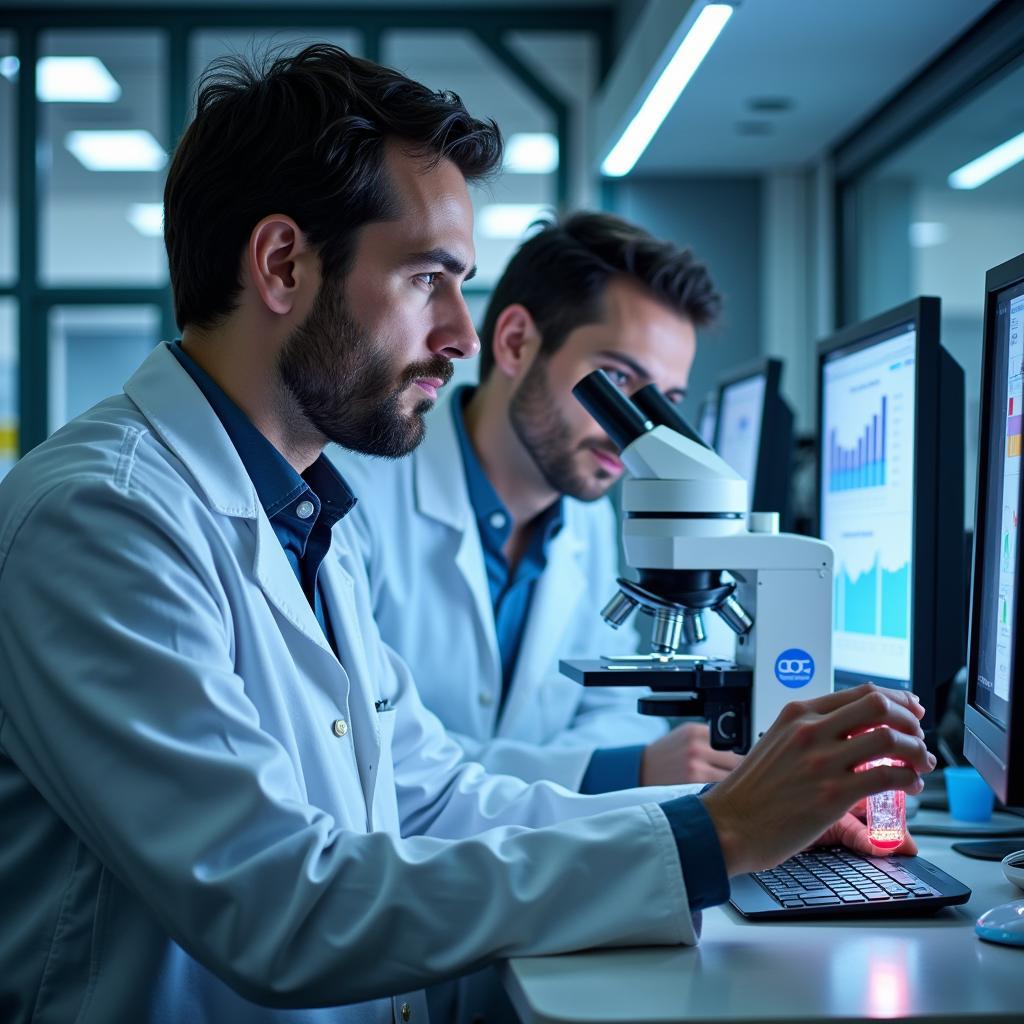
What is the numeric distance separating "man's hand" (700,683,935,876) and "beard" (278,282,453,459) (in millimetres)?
611

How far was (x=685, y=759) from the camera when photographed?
62.4 inches

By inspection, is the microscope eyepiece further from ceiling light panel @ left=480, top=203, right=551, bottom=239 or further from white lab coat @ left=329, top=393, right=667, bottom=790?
ceiling light panel @ left=480, top=203, right=551, bottom=239

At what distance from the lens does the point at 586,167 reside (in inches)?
168

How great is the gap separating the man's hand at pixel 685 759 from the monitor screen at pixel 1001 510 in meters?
0.41

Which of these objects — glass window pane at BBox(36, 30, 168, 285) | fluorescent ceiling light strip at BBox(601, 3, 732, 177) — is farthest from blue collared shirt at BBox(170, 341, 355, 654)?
glass window pane at BBox(36, 30, 168, 285)

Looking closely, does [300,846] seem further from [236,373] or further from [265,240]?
[265,240]

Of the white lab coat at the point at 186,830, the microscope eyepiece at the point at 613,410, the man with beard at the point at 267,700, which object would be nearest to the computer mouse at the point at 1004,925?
the man with beard at the point at 267,700

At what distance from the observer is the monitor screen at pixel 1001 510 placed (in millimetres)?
1102

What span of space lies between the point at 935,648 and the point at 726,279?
8.10 feet

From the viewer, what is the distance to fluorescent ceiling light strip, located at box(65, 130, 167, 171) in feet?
20.1

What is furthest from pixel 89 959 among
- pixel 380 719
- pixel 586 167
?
pixel 586 167

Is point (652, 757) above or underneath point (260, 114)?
underneath

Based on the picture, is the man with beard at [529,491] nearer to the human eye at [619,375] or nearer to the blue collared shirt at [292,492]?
the human eye at [619,375]

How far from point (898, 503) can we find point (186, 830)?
962 millimetres
